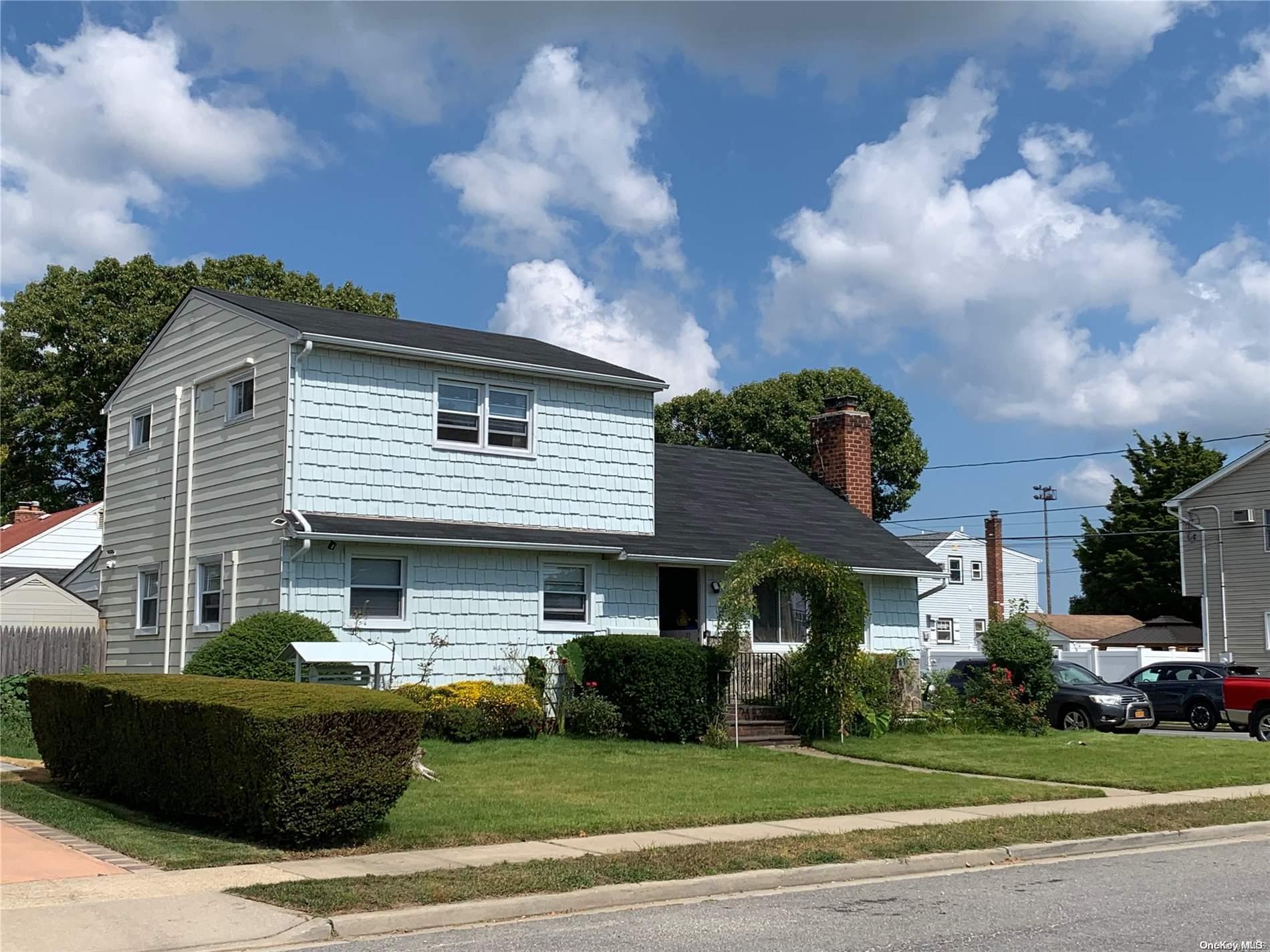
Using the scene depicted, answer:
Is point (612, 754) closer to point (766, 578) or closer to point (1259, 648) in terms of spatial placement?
point (766, 578)

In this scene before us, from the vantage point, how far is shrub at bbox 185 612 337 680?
1711cm

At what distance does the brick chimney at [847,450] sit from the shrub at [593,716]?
1040cm

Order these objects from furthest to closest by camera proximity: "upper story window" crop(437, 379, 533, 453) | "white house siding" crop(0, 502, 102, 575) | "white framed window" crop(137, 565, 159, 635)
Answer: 1. "white house siding" crop(0, 502, 102, 575)
2. "white framed window" crop(137, 565, 159, 635)
3. "upper story window" crop(437, 379, 533, 453)

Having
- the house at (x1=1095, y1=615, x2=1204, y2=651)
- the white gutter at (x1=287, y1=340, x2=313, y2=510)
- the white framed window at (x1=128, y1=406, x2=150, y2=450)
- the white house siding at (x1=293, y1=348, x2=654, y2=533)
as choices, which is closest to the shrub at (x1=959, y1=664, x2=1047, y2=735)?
the white house siding at (x1=293, y1=348, x2=654, y2=533)

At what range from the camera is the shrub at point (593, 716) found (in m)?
19.5

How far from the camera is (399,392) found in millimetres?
20125

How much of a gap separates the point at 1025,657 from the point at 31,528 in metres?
31.9

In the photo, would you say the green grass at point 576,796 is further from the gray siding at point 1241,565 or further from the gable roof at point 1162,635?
the gable roof at point 1162,635

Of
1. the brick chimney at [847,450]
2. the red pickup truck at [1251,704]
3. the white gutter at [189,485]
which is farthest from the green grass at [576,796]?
the brick chimney at [847,450]

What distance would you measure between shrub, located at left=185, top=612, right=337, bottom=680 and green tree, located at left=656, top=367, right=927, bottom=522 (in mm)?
38787

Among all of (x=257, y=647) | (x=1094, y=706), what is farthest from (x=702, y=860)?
(x=1094, y=706)

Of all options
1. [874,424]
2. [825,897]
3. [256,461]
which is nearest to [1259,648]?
[874,424]

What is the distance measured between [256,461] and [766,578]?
331 inches

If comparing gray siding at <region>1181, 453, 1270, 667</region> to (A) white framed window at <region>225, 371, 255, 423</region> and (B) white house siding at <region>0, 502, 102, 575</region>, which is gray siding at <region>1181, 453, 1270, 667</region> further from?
(B) white house siding at <region>0, 502, 102, 575</region>
